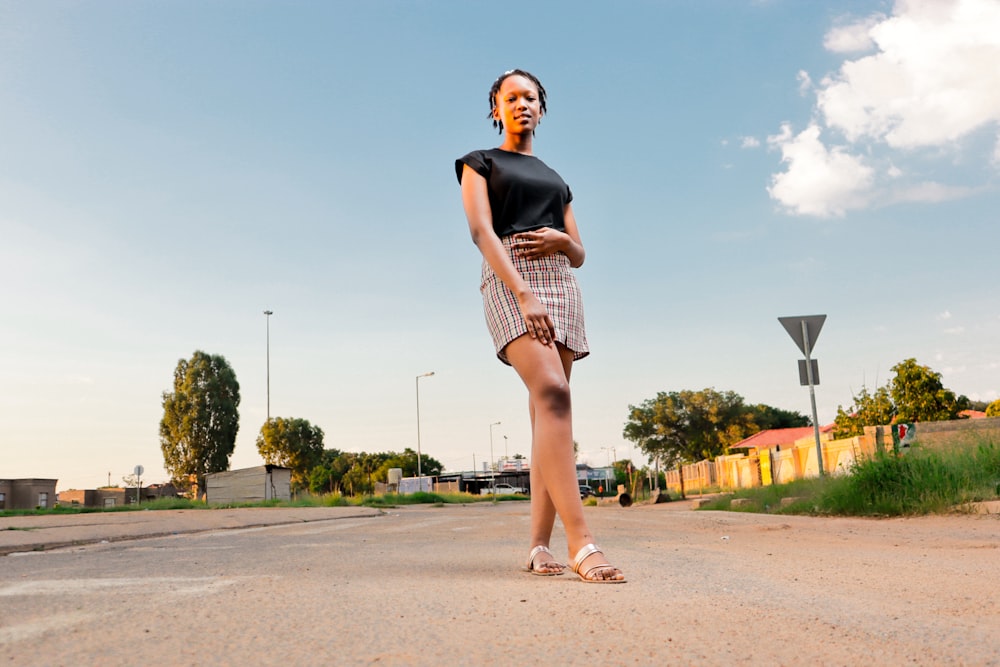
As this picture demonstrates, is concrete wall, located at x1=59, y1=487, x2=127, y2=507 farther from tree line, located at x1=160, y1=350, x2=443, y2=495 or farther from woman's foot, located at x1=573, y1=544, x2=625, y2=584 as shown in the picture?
woman's foot, located at x1=573, y1=544, x2=625, y2=584

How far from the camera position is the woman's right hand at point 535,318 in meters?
3.06

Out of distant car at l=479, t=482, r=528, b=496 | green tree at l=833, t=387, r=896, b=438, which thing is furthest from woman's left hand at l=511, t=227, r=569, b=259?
distant car at l=479, t=482, r=528, b=496

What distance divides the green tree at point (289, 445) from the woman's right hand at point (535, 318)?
6620cm

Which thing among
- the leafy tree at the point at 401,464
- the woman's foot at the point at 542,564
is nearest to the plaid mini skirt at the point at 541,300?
the woman's foot at the point at 542,564

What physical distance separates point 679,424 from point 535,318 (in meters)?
A: 65.4

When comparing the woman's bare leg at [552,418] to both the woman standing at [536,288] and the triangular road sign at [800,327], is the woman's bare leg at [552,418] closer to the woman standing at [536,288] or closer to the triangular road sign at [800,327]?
the woman standing at [536,288]

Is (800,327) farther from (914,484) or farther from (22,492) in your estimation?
(22,492)

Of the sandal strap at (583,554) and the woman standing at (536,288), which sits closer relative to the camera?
the sandal strap at (583,554)

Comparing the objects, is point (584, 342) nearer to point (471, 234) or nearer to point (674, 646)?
point (471, 234)

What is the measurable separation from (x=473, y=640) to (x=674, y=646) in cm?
43

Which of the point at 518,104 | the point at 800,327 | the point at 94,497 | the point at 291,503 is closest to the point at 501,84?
the point at 518,104

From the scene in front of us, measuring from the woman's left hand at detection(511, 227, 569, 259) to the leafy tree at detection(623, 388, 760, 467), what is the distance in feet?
209

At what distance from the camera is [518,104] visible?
361cm

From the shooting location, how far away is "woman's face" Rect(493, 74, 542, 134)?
3605mm
